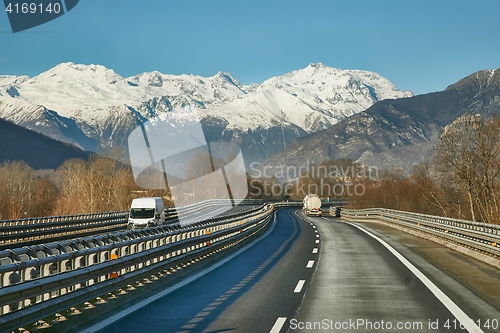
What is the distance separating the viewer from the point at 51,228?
117ft

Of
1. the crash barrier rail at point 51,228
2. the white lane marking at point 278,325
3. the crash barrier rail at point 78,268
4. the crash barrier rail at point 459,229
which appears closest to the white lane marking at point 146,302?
the crash barrier rail at point 78,268

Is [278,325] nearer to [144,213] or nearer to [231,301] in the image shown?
[231,301]

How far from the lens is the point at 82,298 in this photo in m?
9.11

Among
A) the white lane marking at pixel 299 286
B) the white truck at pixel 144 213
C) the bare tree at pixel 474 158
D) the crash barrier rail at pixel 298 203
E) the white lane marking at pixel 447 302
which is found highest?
the bare tree at pixel 474 158

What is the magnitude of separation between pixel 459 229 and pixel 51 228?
23.8 meters

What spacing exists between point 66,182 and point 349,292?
88.4 metres

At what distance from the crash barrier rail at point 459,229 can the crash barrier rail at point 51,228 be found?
60.0 feet

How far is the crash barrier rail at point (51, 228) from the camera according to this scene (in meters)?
29.5

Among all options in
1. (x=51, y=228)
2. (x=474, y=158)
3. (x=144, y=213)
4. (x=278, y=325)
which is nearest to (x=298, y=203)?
(x=474, y=158)

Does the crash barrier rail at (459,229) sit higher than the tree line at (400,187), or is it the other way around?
the tree line at (400,187)

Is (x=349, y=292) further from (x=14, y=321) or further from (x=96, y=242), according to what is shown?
(x=14, y=321)

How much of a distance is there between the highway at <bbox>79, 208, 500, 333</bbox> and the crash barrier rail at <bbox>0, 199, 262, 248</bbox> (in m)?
14.9

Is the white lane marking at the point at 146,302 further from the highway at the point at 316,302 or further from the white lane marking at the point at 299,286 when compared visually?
the white lane marking at the point at 299,286

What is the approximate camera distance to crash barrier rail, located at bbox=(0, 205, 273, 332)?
7.60 metres
